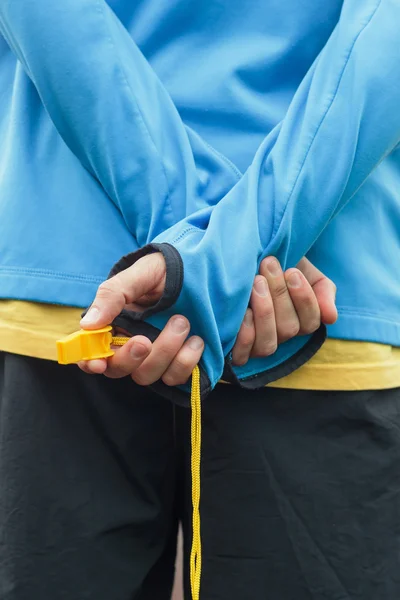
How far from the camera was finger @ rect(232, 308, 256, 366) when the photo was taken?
2.10ft

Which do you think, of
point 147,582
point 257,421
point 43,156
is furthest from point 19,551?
point 43,156

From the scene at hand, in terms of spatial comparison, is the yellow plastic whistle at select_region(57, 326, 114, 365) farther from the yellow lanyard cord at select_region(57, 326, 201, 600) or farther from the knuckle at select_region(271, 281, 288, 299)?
the knuckle at select_region(271, 281, 288, 299)

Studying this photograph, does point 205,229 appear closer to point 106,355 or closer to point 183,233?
point 183,233

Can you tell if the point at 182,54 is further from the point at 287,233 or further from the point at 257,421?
the point at 257,421

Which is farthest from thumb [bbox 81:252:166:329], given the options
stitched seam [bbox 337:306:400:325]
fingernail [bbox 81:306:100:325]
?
stitched seam [bbox 337:306:400:325]

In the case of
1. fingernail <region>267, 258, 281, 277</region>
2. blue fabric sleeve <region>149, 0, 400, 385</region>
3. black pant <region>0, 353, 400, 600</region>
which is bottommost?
black pant <region>0, 353, 400, 600</region>

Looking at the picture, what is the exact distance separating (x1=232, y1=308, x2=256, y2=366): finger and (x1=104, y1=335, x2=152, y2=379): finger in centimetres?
11

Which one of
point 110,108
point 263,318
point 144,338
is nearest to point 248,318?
point 263,318

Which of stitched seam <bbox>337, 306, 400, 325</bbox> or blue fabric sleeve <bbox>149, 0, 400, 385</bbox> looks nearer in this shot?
blue fabric sleeve <bbox>149, 0, 400, 385</bbox>

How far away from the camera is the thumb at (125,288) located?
53 cm

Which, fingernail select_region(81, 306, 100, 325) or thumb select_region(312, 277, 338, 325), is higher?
fingernail select_region(81, 306, 100, 325)

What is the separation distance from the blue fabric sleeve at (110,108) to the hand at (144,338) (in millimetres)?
100

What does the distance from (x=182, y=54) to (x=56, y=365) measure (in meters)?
0.35

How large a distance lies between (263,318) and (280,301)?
26mm
